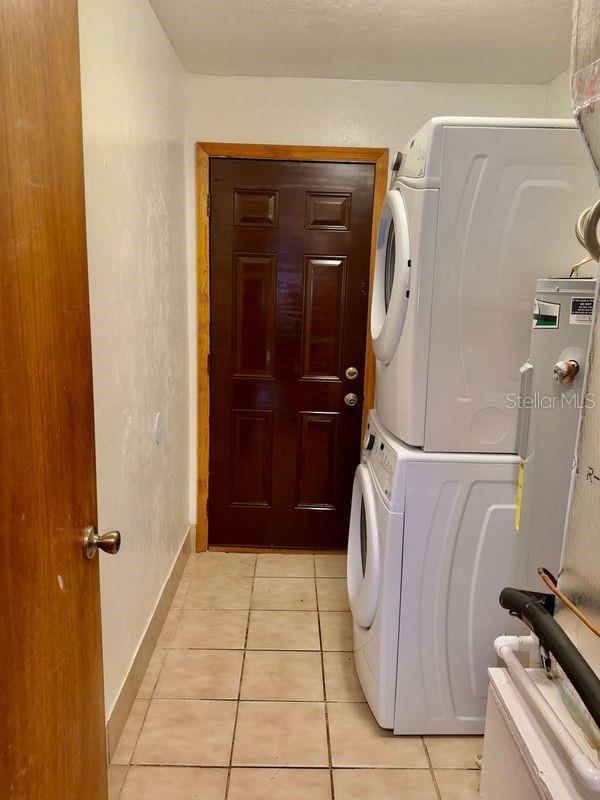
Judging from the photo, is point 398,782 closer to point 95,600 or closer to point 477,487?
point 477,487

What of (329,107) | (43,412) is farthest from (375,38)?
(43,412)

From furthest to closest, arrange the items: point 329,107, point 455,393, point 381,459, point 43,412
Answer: point 329,107 < point 381,459 < point 455,393 < point 43,412

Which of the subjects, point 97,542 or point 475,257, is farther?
point 475,257

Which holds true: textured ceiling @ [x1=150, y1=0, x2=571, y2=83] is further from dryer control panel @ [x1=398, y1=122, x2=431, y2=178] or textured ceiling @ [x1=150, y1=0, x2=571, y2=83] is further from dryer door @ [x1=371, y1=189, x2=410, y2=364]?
dryer door @ [x1=371, y1=189, x2=410, y2=364]

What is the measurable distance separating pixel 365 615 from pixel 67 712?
111 centimetres

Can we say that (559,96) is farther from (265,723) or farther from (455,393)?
(265,723)

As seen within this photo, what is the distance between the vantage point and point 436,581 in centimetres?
177

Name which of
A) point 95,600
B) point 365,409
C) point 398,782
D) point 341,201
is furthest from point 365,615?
point 341,201

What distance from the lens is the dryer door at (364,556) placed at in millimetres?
1832

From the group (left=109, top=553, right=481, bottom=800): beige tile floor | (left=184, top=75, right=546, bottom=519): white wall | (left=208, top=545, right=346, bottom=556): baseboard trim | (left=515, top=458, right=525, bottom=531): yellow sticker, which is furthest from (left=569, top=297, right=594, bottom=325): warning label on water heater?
(left=208, top=545, right=346, bottom=556): baseboard trim

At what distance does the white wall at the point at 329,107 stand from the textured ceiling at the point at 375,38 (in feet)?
0.18

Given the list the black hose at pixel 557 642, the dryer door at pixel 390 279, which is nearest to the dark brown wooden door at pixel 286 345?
the dryer door at pixel 390 279

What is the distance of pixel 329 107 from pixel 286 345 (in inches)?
45.1

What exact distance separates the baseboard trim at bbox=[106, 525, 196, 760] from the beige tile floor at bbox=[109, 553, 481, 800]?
1.4 inches
